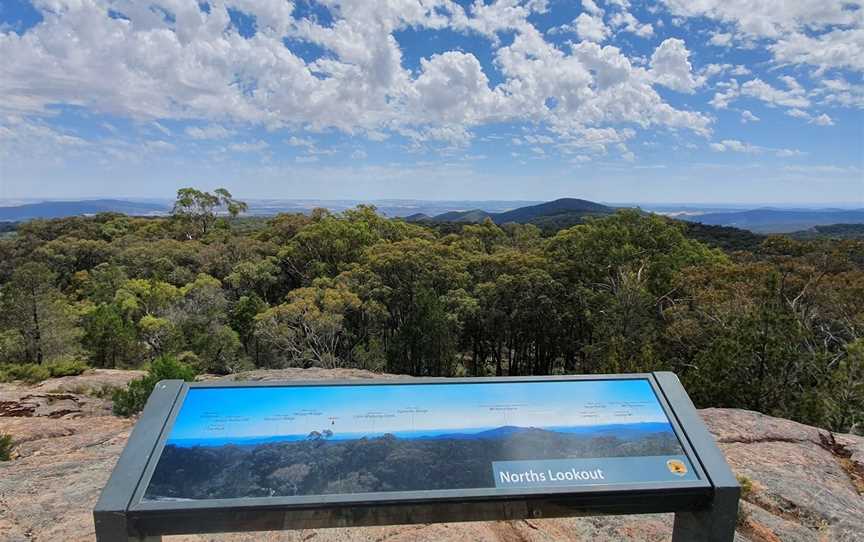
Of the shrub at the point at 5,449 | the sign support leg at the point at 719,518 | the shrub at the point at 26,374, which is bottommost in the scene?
the shrub at the point at 26,374

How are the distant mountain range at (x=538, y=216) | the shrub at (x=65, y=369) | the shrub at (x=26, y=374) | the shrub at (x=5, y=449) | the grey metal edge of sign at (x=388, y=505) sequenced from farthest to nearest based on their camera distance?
the distant mountain range at (x=538, y=216)
the shrub at (x=65, y=369)
the shrub at (x=26, y=374)
the shrub at (x=5, y=449)
the grey metal edge of sign at (x=388, y=505)

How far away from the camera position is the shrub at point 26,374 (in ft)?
41.6

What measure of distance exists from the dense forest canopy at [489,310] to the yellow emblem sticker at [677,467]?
7.77 m

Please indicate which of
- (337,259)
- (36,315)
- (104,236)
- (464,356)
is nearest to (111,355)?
(36,315)

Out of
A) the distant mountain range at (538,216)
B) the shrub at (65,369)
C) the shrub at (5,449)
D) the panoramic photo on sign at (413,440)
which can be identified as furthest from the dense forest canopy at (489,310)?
the distant mountain range at (538,216)

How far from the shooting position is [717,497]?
2840mm

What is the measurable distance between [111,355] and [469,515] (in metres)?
23.0

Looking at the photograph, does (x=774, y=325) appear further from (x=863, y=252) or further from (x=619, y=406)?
(x=863, y=252)

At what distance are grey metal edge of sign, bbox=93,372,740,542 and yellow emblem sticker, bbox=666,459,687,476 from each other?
75 millimetres

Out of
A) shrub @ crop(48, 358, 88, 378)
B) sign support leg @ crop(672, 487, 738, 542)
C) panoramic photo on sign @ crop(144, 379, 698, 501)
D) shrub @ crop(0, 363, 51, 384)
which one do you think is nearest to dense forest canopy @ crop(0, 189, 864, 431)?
shrub @ crop(0, 363, 51, 384)

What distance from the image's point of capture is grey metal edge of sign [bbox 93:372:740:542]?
8.52ft

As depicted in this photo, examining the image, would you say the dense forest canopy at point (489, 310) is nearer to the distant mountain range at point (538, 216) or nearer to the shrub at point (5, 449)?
the shrub at point (5, 449)

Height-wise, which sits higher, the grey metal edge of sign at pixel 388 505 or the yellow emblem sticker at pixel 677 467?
the yellow emblem sticker at pixel 677 467

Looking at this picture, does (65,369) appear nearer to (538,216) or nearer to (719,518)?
(719,518)
